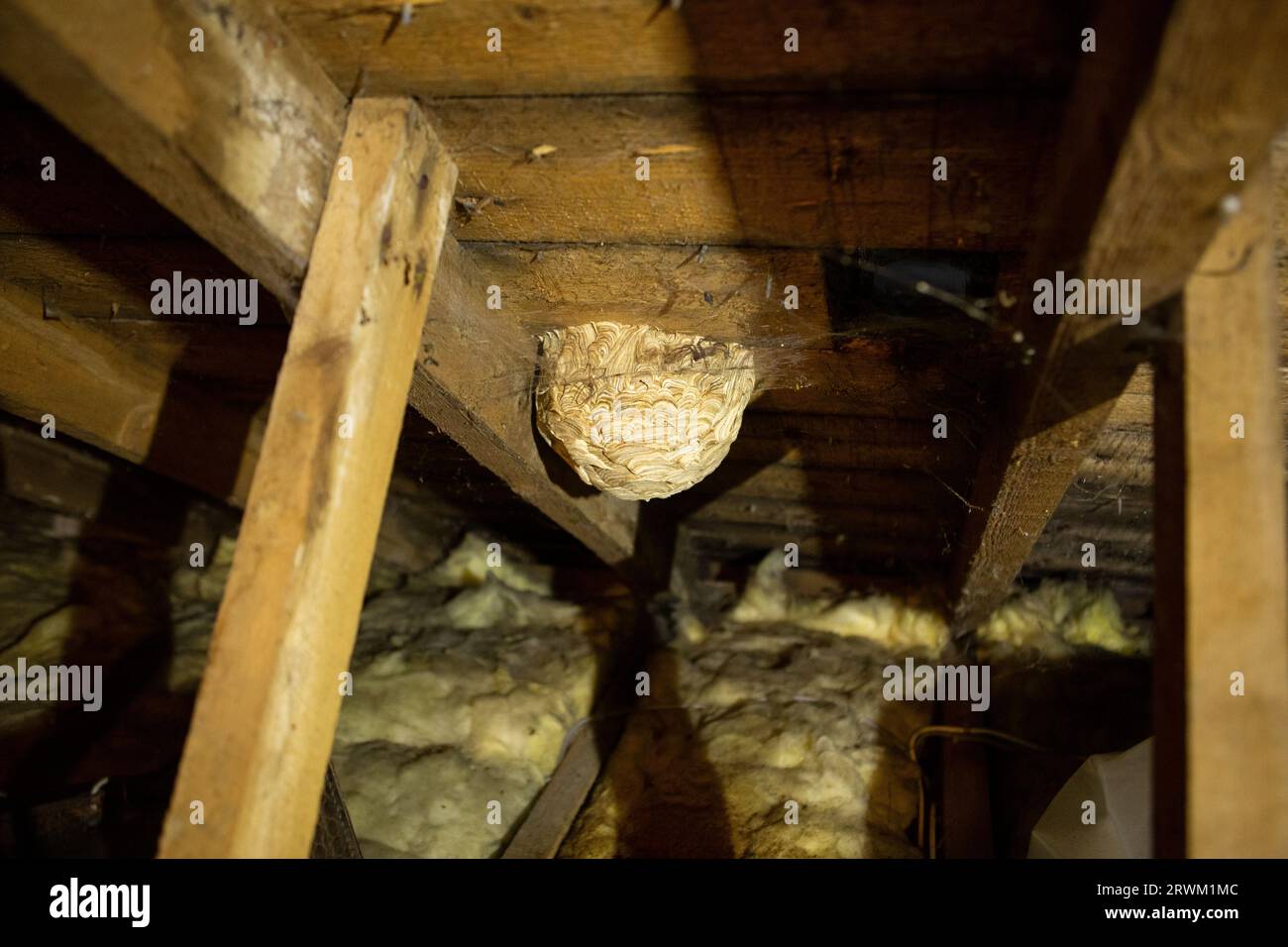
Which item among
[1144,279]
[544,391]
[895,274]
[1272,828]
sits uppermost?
[895,274]

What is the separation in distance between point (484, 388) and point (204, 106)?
0.73m

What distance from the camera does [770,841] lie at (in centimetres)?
213

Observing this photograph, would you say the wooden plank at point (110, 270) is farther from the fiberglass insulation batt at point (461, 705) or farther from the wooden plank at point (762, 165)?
the fiberglass insulation batt at point (461, 705)

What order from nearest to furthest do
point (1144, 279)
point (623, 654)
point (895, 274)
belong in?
point (1144, 279), point (895, 274), point (623, 654)

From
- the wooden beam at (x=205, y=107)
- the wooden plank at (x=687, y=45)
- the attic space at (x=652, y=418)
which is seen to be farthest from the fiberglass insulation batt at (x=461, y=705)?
the wooden plank at (x=687, y=45)

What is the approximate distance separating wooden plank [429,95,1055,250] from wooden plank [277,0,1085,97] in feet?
0.10

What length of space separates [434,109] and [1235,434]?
37.9 inches

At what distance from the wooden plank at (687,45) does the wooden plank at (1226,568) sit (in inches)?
10.5

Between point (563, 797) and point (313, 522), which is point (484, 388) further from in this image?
point (563, 797)

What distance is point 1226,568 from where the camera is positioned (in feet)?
2.28

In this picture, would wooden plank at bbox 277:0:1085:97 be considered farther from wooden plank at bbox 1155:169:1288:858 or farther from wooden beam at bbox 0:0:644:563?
wooden plank at bbox 1155:169:1288:858

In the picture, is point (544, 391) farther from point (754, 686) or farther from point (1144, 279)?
point (754, 686)
